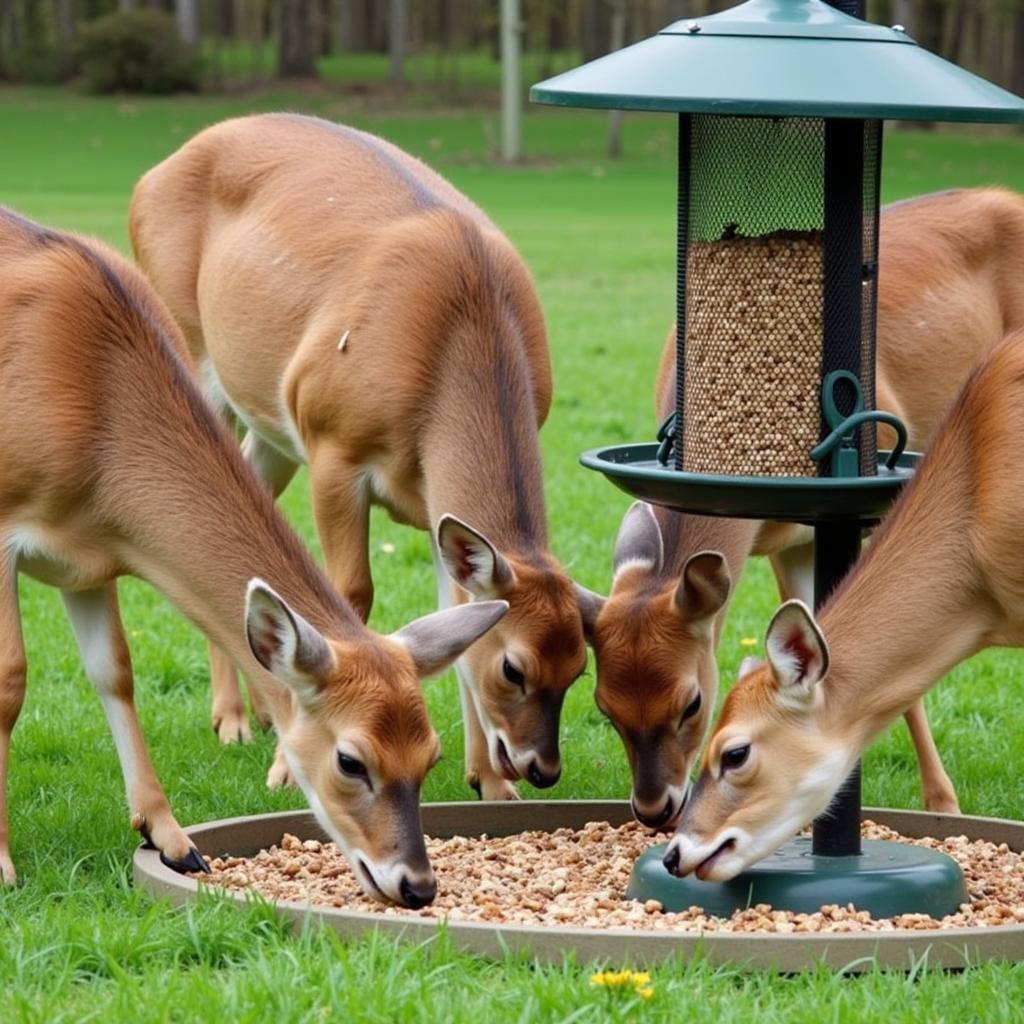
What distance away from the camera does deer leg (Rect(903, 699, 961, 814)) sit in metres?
7.37

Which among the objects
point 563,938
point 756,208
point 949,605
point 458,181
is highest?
point 756,208

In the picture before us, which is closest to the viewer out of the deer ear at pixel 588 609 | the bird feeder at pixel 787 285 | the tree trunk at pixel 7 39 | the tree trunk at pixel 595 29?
the bird feeder at pixel 787 285

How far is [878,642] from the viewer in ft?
19.0

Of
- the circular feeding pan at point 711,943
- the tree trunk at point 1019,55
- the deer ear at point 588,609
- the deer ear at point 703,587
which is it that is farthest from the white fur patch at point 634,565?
the tree trunk at point 1019,55

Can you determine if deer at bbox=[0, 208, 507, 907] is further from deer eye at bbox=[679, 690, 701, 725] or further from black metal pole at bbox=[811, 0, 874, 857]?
black metal pole at bbox=[811, 0, 874, 857]

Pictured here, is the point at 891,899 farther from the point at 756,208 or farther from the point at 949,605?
the point at 756,208

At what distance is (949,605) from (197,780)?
3.03 metres

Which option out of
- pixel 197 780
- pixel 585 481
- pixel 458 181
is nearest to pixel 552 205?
pixel 458 181

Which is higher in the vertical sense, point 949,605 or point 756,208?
point 756,208

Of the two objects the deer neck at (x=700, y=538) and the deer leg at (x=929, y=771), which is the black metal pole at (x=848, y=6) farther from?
the deer leg at (x=929, y=771)

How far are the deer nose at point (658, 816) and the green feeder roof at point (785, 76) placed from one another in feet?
7.31

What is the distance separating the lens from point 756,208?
632cm

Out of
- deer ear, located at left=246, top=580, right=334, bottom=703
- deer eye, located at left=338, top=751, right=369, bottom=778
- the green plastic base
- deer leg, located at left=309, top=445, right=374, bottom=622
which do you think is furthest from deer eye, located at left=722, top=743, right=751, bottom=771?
deer leg, located at left=309, top=445, right=374, bottom=622

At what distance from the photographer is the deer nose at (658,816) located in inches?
257
